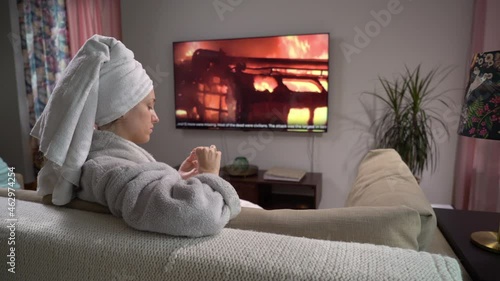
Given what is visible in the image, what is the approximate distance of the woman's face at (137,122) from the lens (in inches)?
37.6

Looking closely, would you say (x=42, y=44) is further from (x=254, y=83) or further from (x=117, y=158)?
(x=117, y=158)

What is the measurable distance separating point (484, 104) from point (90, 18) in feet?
11.4

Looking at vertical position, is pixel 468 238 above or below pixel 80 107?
below

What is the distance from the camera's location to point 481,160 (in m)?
2.29

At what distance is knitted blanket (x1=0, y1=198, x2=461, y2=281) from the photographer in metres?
0.55

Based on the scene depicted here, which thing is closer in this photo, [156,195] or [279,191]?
[156,195]

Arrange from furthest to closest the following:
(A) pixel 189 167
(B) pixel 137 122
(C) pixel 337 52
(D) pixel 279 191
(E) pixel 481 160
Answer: (D) pixel 279 191, (C) pixel 337 52, (E) pixel 481 160, (A) pixel 189 167, (B) pixel 137 122

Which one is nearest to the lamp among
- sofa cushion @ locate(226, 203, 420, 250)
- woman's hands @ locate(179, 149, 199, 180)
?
sofa cushion @ locate(226, 203, 420, 250)

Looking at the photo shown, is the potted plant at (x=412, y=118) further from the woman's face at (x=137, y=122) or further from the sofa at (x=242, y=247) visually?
the woman's face at (x=137, y=122)

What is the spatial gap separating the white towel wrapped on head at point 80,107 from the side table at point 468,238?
3.28 feet

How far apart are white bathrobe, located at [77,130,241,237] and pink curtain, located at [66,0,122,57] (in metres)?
2.96

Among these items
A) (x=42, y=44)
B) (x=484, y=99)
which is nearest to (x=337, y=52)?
(x=484, y=99)

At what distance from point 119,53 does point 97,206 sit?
401 mm

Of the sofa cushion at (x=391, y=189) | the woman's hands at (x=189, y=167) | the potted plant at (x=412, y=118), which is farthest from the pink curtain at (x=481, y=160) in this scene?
the woman's hands at (x=189, y=167)
